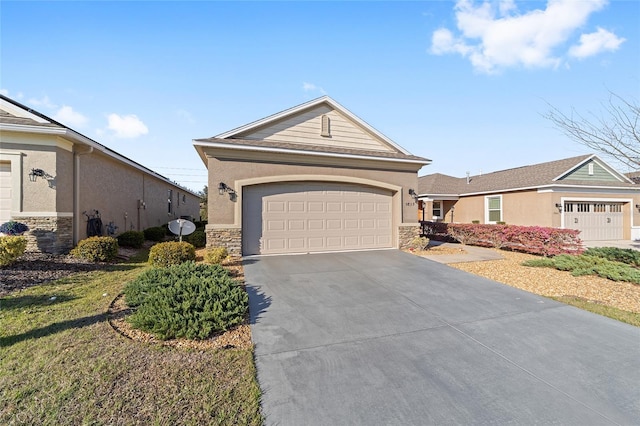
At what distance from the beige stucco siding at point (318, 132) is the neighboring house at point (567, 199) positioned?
10426mm

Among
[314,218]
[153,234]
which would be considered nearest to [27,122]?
[153,234]

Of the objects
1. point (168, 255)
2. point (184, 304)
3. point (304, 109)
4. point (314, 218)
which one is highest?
point (304, 109)

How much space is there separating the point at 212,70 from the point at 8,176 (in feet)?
23.3

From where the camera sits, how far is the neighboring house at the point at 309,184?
9.11 m

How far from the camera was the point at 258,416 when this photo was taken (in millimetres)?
2400

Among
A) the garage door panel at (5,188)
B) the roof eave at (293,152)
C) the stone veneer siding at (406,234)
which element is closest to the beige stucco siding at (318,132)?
the roof eave at (293,152)

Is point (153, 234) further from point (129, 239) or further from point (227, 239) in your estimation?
point (227, 239)

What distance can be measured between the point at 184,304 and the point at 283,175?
6273 millimetres

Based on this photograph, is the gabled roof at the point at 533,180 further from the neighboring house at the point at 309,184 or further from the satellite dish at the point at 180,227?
the satellite dish at the point at 180,227

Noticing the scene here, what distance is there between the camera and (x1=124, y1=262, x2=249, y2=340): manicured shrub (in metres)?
3.80

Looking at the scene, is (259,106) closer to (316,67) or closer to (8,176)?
(316,67)

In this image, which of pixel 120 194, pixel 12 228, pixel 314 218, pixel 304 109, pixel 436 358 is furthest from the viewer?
pixel 120 194

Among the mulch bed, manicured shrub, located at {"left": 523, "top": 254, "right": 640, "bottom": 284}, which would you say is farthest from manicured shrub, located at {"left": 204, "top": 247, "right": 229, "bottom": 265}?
manicured shrub, located at {"left": 523, "top": 254, "right": 640, "bottom": 284}

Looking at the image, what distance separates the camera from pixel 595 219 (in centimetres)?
1605
